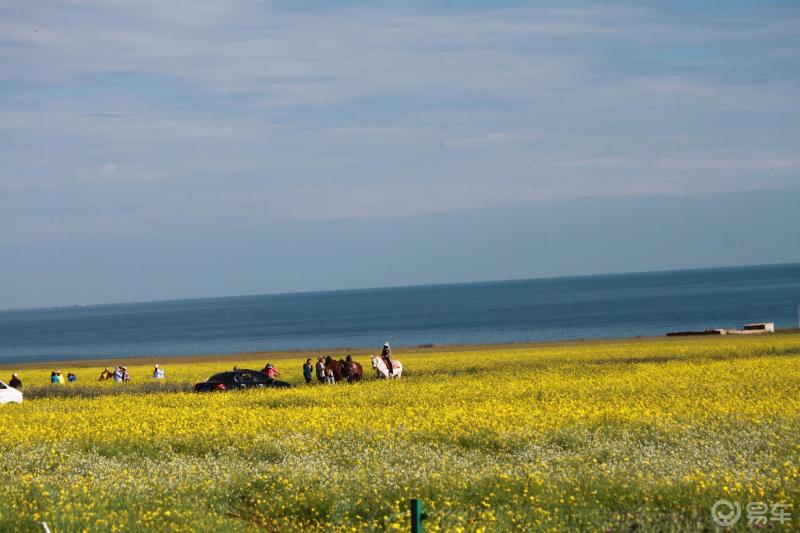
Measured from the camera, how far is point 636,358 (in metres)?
49.4

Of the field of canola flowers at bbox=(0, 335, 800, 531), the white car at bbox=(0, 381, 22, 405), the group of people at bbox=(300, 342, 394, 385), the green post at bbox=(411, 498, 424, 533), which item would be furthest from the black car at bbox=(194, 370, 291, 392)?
the green post at bbox=(411, 498, 424, 533)

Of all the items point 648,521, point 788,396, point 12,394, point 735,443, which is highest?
point 12,394

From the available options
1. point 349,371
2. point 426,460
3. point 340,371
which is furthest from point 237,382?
point 426,460

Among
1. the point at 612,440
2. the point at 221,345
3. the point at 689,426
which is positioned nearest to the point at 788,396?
the point at 689,426

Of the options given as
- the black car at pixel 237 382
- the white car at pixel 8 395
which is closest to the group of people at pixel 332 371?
the black car at pixel 237 382

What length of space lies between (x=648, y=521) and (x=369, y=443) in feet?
28.2

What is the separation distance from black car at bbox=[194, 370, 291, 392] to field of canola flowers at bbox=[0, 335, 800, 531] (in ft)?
29.6

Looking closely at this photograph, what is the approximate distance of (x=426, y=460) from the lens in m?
19.2

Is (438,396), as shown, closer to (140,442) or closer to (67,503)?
(140,442)

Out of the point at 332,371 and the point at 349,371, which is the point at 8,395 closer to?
the point at 332,371

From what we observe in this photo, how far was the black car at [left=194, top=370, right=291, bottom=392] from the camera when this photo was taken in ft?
139

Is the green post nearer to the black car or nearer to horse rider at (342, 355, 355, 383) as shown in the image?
the black car

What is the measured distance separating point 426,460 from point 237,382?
24395 millimetres

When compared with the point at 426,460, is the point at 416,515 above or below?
below
